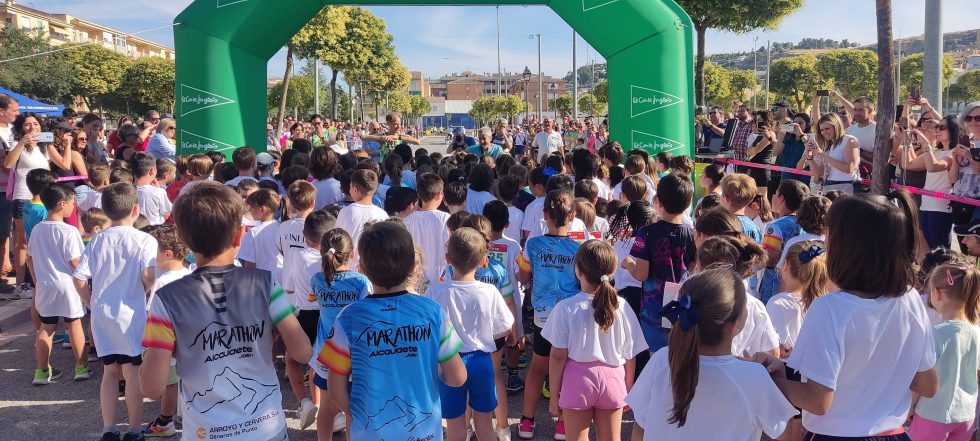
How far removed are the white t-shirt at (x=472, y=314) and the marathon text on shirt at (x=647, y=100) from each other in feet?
21.6

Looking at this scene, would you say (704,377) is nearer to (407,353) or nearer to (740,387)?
(740,387)

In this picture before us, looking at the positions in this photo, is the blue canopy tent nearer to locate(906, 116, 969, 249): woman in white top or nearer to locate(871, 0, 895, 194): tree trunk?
locate(871, 0, 895, 194): tree trunk

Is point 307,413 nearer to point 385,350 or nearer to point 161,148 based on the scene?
point 385,350

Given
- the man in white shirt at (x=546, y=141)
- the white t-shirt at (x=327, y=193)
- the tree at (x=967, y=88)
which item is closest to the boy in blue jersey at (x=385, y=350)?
the white t-shirt at (x=327, y=193)

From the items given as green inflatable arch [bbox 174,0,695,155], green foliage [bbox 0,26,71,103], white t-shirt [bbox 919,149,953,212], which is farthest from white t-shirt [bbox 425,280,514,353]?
Result: green foliage [bbox 0,26,71,103]

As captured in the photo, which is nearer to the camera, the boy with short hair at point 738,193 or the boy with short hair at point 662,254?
the boy with short hair at point 662,254

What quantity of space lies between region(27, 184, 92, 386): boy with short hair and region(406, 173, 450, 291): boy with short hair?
2.34m

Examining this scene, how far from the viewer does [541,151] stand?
15.5 meters

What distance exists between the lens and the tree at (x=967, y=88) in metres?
71.1

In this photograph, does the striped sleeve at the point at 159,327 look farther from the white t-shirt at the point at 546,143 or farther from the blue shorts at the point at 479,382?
the white t-shirt at the point at 546,143

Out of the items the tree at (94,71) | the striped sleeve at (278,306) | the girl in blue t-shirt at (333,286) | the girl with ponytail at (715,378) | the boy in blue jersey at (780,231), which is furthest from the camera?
the tree at (94,71)

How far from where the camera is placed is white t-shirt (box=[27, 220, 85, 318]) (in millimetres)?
4793

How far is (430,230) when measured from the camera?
4.92 m

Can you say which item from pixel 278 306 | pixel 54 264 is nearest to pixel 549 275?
pixel 278 306
